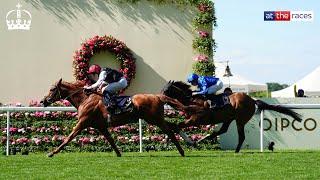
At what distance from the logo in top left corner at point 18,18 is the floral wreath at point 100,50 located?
1.49 metres

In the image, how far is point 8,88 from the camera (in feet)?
52.1

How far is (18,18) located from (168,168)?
29.3 feet

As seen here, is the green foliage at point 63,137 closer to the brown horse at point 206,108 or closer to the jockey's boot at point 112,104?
the brown horse at point 206,108

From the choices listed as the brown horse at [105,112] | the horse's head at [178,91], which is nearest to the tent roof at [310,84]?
the horse's head at [178,91]

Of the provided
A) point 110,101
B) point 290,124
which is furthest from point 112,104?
point 290,124

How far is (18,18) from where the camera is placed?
15852 mm

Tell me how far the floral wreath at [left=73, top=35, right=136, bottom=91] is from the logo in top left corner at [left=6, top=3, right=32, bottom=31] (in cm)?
149

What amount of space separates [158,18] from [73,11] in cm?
213

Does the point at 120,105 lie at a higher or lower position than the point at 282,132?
higher

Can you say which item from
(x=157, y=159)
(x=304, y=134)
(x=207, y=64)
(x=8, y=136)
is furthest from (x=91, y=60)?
(x=157, y=159)

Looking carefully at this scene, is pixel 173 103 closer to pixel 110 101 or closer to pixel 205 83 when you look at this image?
pixel 205 83

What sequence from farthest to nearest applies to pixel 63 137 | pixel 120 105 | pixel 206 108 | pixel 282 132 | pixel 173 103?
pixel 282 132, pixel 63 137, pixel 206 108, pixel 173 103, pixel 120 105

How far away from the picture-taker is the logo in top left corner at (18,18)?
1584cm

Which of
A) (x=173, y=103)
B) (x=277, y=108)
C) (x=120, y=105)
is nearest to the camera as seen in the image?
(x=120, y=105)
